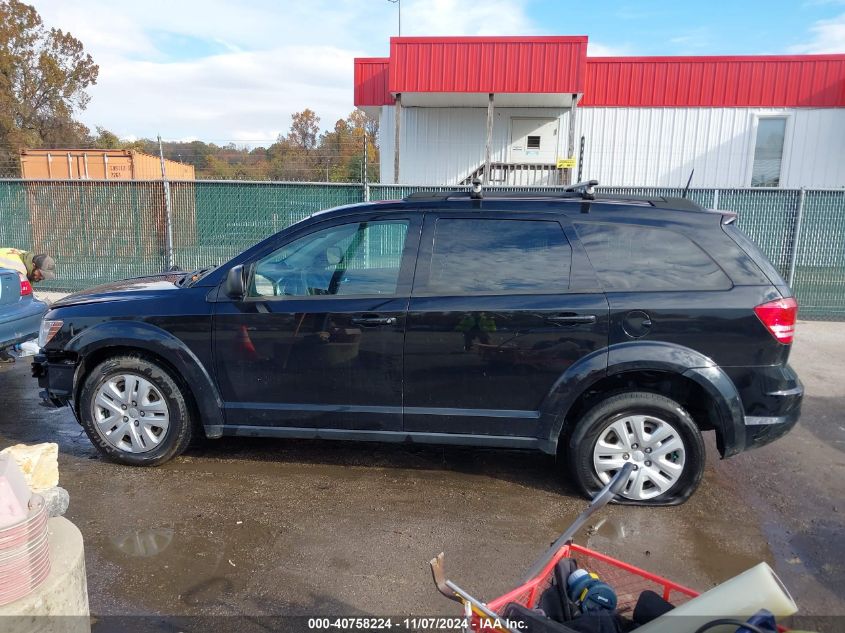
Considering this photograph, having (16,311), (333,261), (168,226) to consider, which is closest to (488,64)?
(168,226)

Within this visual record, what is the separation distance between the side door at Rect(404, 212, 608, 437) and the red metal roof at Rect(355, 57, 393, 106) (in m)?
14.0

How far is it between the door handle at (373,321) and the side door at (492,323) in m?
0.12

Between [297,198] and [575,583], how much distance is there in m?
8.31

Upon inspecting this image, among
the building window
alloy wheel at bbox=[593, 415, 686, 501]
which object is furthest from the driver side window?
the building window

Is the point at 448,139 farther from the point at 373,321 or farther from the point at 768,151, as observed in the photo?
the point at 373,321

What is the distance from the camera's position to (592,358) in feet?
11.7

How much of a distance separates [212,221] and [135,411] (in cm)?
617

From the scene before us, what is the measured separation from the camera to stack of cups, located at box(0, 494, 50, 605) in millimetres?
1762

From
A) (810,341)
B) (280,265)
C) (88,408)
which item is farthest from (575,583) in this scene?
(810,341)

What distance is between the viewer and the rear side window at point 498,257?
3688 millimetres

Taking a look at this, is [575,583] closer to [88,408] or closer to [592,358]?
[592,358]

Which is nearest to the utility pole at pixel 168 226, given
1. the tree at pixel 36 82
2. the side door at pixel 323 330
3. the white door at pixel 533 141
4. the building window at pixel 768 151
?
the side door at pixel 323 330

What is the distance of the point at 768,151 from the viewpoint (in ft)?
52.3

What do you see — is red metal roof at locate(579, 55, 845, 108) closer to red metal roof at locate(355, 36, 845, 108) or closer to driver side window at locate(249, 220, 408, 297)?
red metal roof at locate(355, 36, 845, 108)
